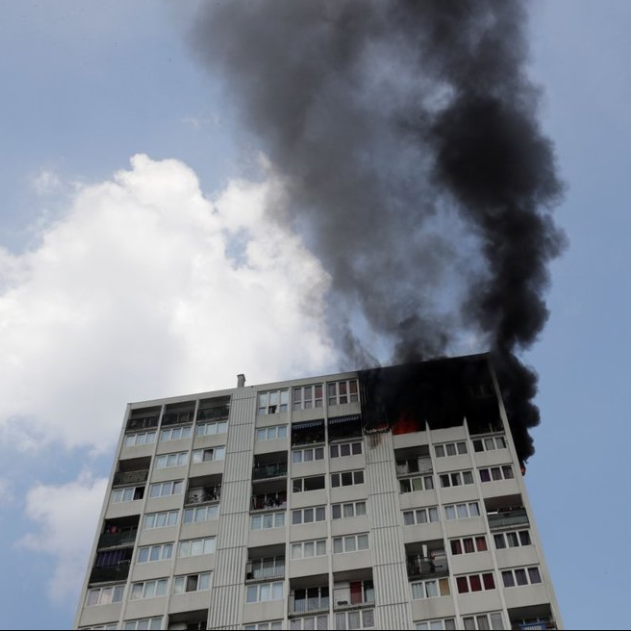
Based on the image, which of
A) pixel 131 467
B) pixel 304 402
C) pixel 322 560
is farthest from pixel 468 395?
pixel 131 467

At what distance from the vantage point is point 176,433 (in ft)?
195

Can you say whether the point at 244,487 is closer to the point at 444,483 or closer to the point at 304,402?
the point at 304,402

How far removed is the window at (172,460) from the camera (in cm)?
5719

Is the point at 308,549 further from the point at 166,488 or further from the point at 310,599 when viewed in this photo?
the point at 166,488

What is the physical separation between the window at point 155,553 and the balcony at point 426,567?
A: 49.6 feet

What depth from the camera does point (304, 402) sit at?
60.4m

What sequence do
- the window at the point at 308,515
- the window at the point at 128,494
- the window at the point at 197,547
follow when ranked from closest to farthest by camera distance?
the window at the point at 197,547 → the window at the point at 308,515 → the window at the point at 128,494

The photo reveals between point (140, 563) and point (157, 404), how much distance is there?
46.9 feet

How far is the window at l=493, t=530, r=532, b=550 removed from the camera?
47.8 meters

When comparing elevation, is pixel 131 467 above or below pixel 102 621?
above

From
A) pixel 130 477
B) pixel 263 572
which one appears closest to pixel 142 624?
pixel 263 572

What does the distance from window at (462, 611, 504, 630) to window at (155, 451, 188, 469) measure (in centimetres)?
2270

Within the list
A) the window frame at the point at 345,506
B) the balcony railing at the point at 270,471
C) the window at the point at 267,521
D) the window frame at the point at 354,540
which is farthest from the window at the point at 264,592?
the balcony railing at the point at 270,471

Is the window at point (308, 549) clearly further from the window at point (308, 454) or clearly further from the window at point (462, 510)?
the window at point (462, 510)
